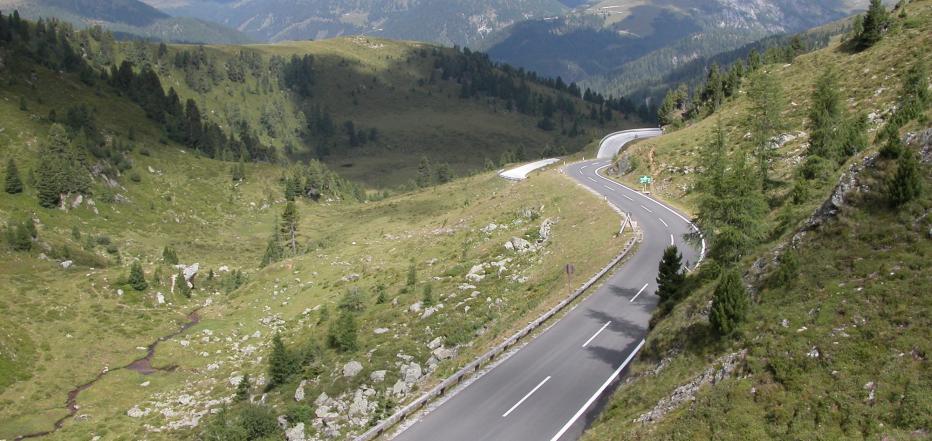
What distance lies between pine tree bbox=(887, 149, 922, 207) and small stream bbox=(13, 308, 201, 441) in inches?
2043

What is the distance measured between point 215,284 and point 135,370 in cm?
2482

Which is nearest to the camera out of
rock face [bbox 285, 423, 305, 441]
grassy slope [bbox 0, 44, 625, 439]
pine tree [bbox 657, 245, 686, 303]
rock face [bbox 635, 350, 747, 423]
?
rock face [bbox 635, 350, 747, 423]

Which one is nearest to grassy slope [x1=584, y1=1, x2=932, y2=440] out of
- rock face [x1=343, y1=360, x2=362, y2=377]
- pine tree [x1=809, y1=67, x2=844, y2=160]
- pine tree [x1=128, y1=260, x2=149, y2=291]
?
pine tree [x1=809, y1=67, x2=844, y2=160]

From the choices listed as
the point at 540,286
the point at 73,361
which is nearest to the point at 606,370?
the point at 540,286

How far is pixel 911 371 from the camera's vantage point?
1517 centimetres

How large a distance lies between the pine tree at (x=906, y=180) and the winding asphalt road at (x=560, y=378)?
13001 millimetres

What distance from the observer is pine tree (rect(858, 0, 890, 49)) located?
235 feet

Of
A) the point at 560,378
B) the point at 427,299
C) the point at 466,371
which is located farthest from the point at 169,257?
the point at 560,378

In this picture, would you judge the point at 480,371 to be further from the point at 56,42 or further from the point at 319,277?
the point at 56,42

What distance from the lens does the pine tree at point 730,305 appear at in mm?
20391

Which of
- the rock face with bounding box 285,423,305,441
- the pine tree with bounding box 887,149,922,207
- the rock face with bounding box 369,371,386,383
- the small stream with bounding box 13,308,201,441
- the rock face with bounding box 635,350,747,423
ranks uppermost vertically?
the pine tree with bounding box 887,149,922,207

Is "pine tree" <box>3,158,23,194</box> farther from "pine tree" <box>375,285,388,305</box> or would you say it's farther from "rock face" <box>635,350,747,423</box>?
"rock face" <box>635,350,747,423</box>

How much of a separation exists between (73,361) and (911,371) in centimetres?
6075

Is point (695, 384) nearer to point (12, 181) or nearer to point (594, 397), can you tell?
point (594, 397)
